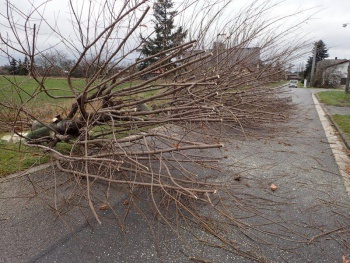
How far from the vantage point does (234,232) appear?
93.7 inches

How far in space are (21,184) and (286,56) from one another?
6.24m

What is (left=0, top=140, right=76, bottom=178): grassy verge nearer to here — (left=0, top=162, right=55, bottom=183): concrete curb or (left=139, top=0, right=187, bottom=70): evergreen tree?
(left=0, top=162, right=55, bottom=183): concrete curb

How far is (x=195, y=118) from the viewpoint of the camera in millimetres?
2820

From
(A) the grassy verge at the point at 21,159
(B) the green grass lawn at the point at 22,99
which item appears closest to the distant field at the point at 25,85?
(B) the green grass lawn at the point at 22,99

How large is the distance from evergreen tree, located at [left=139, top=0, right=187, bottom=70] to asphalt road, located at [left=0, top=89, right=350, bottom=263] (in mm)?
2193

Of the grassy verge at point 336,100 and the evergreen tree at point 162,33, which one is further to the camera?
the grassy verge at point 336,100

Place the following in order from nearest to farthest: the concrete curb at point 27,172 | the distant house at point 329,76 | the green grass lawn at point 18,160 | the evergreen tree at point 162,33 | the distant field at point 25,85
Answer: the concrete curb at point 27,172
the distant field at point 25,85
the green grass lawn at point 18,160
the evergreen tree at point 162,33
the distant house at point 329,76

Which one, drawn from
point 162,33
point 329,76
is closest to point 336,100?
point 162,33

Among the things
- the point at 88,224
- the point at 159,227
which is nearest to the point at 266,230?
the point at 159,227

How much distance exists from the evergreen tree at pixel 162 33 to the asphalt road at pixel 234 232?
2.19 m

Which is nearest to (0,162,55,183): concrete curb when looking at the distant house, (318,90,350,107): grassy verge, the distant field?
the distant field

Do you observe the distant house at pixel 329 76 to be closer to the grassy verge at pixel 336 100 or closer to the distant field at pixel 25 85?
the grassy verge at pixel 336 100

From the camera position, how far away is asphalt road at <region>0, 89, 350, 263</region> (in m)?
2.08

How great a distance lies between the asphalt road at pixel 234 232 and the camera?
2.08 m
